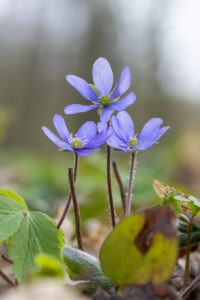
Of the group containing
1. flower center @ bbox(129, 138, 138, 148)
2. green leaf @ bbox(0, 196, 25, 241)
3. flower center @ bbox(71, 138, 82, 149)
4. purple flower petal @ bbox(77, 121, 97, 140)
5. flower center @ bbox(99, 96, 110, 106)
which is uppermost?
flower center @ bbox(99, 96, 110, 106)

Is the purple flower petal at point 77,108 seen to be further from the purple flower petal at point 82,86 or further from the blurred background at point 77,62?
the blurred background at point 77,62

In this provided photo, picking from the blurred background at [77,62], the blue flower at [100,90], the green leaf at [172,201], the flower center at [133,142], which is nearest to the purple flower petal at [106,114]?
the blue flower at [100,90]

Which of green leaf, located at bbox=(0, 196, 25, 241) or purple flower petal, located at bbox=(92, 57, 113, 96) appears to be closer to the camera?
green leaf, located at bbox=(0, 196, 25, 241)

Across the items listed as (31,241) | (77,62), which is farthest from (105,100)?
(77,62)

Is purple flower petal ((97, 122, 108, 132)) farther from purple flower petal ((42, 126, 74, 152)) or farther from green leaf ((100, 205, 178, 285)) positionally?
green leaf ((100, 205, 178, 285))

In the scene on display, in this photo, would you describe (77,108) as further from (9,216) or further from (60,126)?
(9,216)

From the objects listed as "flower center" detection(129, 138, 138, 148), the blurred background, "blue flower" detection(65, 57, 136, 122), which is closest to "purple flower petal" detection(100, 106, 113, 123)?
"blue flower" detection(65, 57, 136, 122)

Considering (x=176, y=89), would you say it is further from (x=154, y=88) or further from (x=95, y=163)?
(x=95, y=163)
